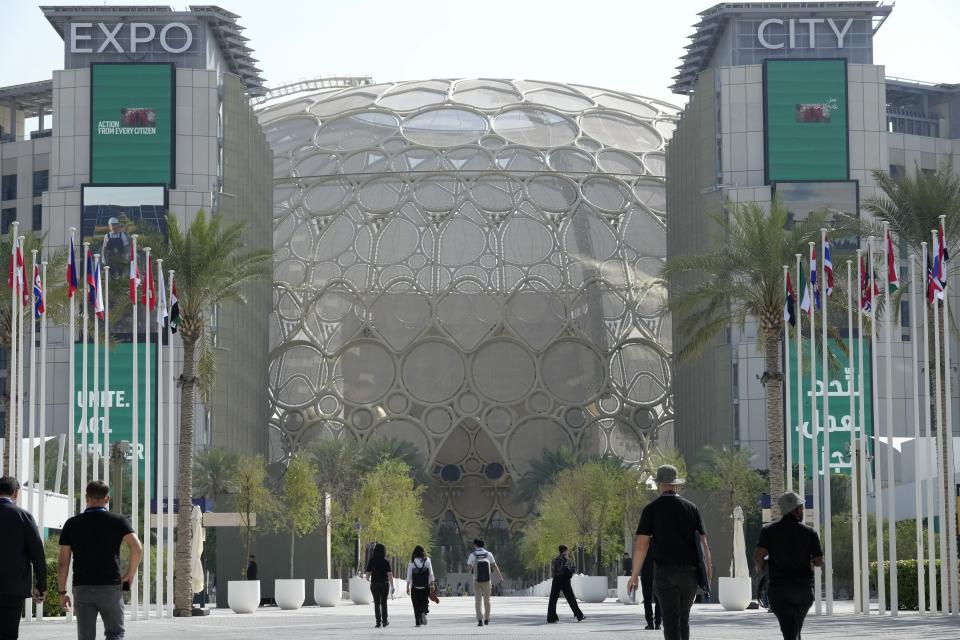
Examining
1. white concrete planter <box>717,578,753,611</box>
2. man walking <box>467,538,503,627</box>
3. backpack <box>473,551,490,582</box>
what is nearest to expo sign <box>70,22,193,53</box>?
white concrete planter <box>717,578,753,611</box>

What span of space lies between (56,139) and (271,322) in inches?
816

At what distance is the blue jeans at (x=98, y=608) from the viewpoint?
43.3ft

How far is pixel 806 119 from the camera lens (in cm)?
7638

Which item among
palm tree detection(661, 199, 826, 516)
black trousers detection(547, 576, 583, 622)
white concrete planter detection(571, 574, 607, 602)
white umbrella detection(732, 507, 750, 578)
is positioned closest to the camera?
→ black trousers detection(547, 576, 583, 622)

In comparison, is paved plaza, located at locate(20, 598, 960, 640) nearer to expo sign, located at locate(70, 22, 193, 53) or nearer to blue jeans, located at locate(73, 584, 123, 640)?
blue jeans, located at locate(73, 584, 123, 640)

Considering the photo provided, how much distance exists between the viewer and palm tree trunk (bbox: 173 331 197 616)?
1478 inches

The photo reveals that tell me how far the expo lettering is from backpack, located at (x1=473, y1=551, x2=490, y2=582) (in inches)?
2140

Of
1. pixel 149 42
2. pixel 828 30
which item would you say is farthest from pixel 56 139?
pixel 828 30

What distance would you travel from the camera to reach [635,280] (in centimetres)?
9381

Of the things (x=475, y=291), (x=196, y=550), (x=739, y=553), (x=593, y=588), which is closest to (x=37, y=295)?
(x=196, y=550)

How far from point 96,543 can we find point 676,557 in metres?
4.69

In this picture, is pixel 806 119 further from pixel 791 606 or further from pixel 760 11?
pixel 791 606

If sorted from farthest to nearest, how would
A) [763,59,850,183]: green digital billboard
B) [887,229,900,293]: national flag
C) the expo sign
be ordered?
the expo sign, [763,59,850,183]: green digital billboard, [887,229,900,293]: national flag

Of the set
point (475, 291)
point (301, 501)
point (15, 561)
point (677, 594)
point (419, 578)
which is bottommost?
point (419, 578)
